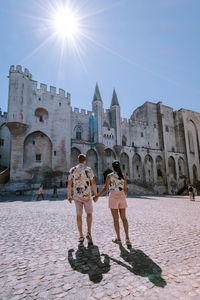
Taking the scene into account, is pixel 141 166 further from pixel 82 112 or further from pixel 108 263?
pixel 108 263

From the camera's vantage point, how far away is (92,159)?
28906mm

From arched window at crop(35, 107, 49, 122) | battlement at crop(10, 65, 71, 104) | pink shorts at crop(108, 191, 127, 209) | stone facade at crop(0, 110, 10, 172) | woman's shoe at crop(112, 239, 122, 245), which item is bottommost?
woman's shoe at crop(112, 239, 122, 245)

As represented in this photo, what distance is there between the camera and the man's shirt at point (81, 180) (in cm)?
356

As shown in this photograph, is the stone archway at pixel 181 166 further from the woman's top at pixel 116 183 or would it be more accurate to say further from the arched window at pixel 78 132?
the woman's top at pixel 116 183

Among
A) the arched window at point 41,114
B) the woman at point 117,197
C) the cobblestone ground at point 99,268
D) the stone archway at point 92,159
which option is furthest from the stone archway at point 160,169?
the woman at point 117,197

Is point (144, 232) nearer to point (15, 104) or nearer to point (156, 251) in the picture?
point (156, 251)

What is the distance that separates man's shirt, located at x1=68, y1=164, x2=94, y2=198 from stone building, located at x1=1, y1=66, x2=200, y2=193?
20.7 m

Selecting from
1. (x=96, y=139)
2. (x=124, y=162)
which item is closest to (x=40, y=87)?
(x=96, y=139)

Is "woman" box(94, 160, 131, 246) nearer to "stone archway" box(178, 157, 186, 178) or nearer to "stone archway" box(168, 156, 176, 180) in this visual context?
"stone archway" box(168, 156, 176, 180)

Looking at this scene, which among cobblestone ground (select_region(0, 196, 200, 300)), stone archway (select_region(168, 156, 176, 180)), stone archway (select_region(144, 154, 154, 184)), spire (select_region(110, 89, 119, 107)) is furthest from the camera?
stone archway (select_region(168, 156, 176, 180))

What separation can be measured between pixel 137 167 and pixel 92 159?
11.6 m

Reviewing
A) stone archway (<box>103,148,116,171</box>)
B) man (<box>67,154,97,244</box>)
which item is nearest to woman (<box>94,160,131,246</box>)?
man (<box>67,154,97,244</box>)

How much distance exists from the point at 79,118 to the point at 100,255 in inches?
1114

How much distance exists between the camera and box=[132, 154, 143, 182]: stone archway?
3444 centimetres
